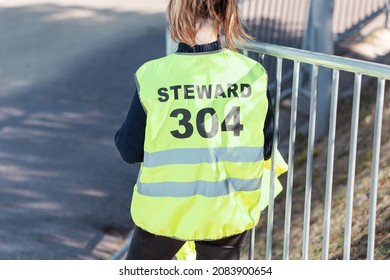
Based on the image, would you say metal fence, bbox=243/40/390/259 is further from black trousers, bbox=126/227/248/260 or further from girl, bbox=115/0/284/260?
black trousers, bbox=126/227/248/260

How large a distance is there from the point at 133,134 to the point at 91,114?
4.96 m

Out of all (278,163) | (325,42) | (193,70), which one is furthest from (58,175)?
(193,70)

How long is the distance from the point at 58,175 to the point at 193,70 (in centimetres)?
383

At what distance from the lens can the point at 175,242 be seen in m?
3.72

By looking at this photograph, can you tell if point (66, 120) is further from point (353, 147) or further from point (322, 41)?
point (353, 147)

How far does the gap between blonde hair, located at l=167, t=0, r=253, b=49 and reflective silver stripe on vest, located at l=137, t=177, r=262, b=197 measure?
0.53 metres

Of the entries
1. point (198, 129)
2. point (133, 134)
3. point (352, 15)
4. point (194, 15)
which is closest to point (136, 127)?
point (133, 134)

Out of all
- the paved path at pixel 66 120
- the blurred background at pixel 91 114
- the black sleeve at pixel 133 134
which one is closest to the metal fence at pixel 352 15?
the blurred background at pixel 91 114

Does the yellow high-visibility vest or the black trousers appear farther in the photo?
the black trousers

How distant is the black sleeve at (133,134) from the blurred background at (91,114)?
5.61 feet

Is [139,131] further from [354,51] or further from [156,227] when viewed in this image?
[354,51]

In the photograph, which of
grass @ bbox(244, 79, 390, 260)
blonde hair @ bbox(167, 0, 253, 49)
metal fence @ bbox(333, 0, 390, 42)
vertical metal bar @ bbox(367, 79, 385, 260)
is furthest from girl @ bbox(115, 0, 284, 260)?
metal fence @ bbox(333, 0, 390, 42)

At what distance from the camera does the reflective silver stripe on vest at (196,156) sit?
11.5ft

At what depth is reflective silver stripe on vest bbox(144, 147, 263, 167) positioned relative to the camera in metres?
3.51
